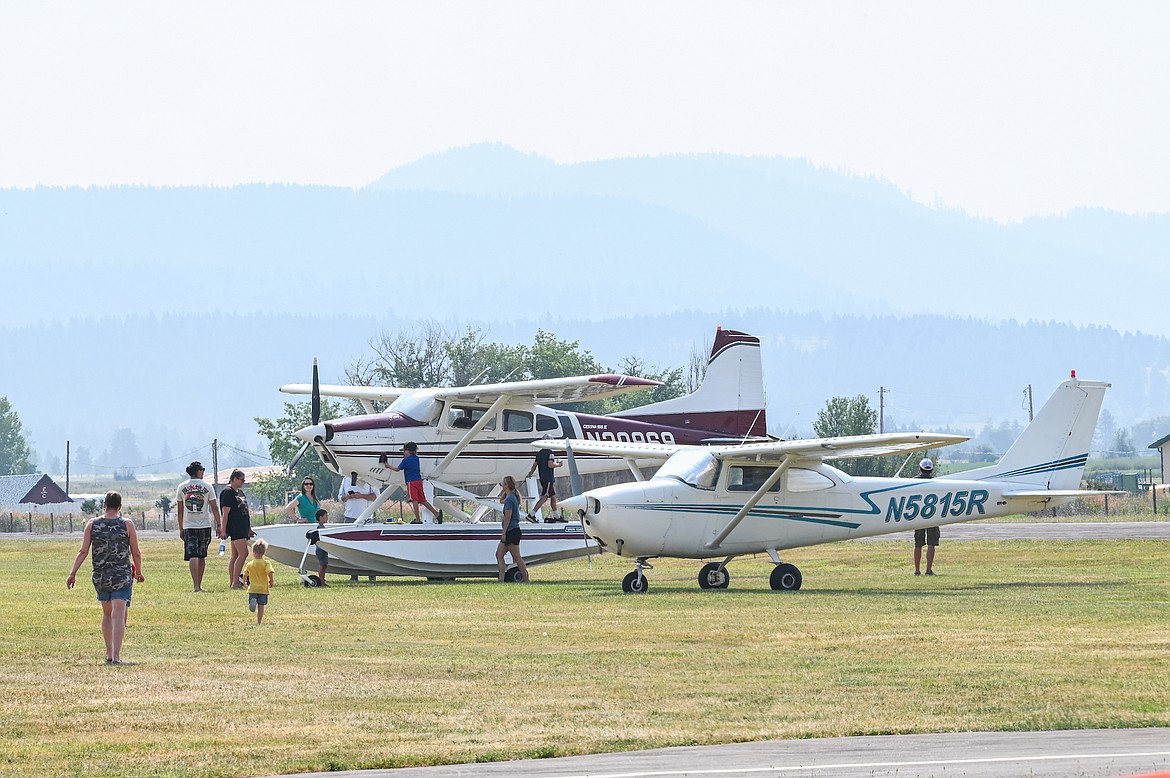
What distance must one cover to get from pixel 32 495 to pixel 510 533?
394 ft

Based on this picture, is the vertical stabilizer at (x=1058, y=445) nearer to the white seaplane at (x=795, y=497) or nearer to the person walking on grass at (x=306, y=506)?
the white seaplane at (x=795, y=497)

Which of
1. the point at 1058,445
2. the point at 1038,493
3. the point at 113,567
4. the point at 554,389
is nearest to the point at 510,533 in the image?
the point at 554,389

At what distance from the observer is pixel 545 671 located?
13578 mm

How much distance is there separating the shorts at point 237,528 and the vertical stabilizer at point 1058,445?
34.7 ft

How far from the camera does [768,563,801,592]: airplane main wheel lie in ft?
75.2

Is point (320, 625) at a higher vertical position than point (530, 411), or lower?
lower

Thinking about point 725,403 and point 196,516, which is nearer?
point 196,516

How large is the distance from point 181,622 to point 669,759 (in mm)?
9957

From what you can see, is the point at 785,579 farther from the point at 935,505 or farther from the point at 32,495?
the point at 32,495

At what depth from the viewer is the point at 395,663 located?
1424 centimetres

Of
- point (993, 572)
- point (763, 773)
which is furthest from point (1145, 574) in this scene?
point (763, 773)

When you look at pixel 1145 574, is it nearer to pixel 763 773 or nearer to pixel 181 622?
pixel 181 622

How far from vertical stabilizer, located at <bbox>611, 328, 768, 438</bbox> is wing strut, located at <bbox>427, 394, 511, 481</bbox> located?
3878 millimetres

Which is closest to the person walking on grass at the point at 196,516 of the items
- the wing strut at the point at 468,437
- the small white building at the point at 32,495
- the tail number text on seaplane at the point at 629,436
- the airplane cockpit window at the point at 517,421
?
the wing strut at the point at 468,437
